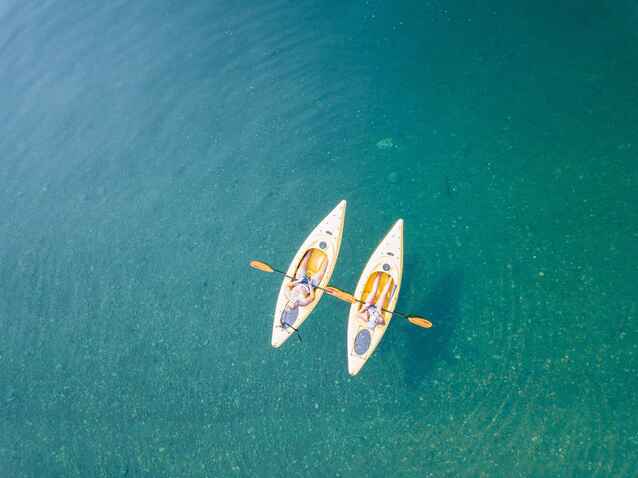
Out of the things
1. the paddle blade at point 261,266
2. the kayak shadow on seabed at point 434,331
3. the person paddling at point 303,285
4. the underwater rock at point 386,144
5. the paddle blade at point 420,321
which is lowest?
the kayak shadow on seabed at point 434,331

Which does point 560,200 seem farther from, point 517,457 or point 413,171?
point 517,457

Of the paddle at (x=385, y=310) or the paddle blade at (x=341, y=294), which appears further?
the paddle blade at (x=341, y=294)

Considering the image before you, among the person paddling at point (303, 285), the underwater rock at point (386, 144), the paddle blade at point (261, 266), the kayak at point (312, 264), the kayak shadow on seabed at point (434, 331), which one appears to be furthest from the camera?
the underwater rock at point (386, 144)

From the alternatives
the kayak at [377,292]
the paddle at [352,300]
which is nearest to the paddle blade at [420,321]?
the paddle at [352,300]

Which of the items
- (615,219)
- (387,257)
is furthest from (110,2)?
(615,219)

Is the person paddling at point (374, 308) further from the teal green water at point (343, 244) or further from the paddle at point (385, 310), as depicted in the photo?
the teal green water at point (343, 244)
